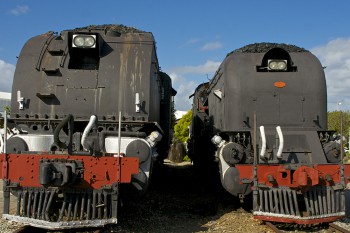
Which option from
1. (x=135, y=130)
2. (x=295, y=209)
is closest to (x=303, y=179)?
(x=295, y=209)

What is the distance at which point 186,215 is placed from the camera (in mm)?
8195

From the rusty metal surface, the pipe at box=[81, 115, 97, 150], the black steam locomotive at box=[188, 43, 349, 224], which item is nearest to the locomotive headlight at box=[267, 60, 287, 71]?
the black steam locomotive at box=[188, 43, 349, 224]

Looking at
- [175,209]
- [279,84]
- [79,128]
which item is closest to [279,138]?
[279,84]

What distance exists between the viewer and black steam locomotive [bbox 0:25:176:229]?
587 cm

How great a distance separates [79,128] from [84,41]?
63.1 inches

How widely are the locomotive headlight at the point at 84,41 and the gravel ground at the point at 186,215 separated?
2.96 metres

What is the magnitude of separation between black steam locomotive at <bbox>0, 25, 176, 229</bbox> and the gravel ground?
0.91m

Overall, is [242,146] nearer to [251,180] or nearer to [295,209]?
[251,180]

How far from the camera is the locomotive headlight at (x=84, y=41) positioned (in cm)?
723

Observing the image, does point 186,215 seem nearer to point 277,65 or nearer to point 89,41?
point 277,65

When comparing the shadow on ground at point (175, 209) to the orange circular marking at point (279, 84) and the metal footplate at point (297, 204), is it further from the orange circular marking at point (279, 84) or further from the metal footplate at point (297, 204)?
the orange circular marking at point (279, 84)

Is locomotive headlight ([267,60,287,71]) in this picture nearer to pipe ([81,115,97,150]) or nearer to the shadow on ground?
the shadow on ground

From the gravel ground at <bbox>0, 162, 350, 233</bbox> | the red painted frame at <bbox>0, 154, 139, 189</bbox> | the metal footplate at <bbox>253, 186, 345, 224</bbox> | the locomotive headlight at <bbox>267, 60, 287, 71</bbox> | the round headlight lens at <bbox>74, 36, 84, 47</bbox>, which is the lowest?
the gravel ground at <bbox>0, 162, 350, 233</bbox>

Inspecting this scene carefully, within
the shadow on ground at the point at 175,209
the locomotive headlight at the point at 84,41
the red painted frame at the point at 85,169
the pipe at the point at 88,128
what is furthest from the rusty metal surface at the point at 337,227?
the locomotive headlight at the point at 84,41
